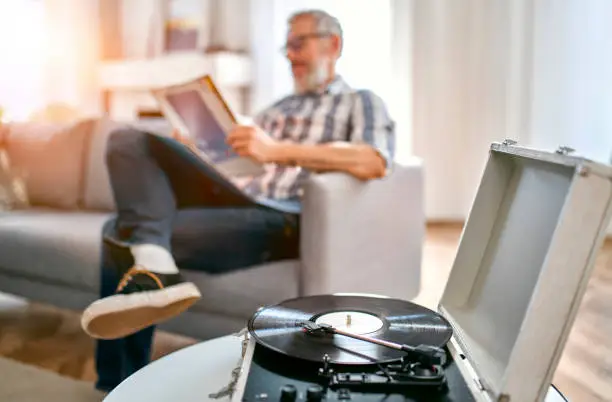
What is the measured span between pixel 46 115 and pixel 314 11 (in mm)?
1941

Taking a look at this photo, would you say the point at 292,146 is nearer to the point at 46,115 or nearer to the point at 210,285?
the point at 210,285

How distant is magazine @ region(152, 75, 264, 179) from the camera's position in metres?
1.63

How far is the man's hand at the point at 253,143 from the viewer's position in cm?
161

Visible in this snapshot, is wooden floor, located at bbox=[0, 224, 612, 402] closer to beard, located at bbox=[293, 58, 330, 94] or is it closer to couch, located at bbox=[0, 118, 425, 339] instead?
couch, located at bbox=[0, 118, 425, 339]

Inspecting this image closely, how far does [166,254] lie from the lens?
4.34 ft

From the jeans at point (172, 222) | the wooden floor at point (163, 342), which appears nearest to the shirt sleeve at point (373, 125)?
the jeans at point (172, 222)

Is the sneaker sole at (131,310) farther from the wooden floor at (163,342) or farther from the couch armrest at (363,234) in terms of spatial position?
the couch armrest at (363,234)

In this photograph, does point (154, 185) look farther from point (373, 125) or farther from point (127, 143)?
point (373, 125)

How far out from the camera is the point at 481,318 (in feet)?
2.70

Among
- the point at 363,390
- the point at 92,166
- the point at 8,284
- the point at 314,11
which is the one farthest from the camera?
the point at 92,166

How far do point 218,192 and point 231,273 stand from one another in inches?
7.7

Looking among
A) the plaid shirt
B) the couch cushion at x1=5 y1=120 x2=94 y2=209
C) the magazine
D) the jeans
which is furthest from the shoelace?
the couch cushion at x1=5 y1=120 x2=94 y2=209

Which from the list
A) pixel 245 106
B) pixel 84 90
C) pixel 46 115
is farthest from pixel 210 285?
pixel 84 90

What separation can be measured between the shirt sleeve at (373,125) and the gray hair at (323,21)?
211mm
